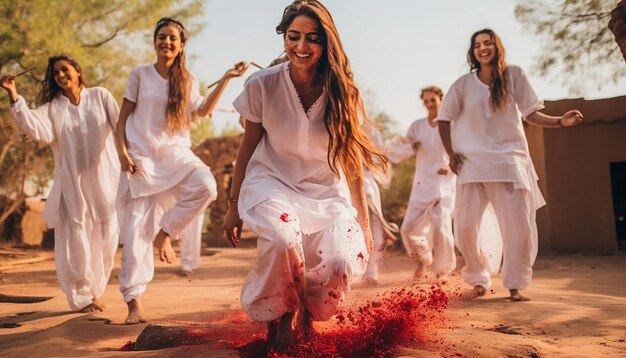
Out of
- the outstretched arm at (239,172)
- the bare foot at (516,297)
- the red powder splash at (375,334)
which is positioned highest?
the outstretched arm at (239,172)

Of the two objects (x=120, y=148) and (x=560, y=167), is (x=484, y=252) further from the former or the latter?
(x=560, y=167)

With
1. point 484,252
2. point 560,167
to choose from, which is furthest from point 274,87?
point 560,167

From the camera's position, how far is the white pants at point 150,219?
18.7 feet

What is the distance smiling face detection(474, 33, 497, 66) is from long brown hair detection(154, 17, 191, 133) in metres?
2.88

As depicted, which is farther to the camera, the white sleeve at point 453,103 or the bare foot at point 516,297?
the white sleeve at point 453,103

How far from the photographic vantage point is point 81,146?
6750 millimetres

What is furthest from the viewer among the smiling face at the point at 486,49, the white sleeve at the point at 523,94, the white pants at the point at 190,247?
the white pants at the point at 190,247

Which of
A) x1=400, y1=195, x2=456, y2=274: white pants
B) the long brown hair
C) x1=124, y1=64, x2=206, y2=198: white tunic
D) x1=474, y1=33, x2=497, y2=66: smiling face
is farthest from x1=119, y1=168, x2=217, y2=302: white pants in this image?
x1=400, y1=195, x2=456, y2=274: white pants

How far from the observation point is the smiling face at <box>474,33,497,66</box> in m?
6.93

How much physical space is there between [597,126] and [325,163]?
9536mm

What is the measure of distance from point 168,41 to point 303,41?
2576mm

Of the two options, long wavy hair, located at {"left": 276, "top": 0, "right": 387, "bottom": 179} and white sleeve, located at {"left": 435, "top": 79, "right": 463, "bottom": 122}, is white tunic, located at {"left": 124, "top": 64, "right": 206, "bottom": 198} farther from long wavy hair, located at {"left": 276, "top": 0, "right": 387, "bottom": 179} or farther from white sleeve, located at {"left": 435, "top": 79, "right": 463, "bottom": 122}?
white sleeve, located at {"left": 435, "top": 79, "right": 463, "bottom": 122}

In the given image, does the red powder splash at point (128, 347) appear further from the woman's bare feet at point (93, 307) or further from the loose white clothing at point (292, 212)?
the woman's bare feet at point (93, 307)

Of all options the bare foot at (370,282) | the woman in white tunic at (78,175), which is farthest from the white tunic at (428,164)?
the woman in white tunic at (78,175)
